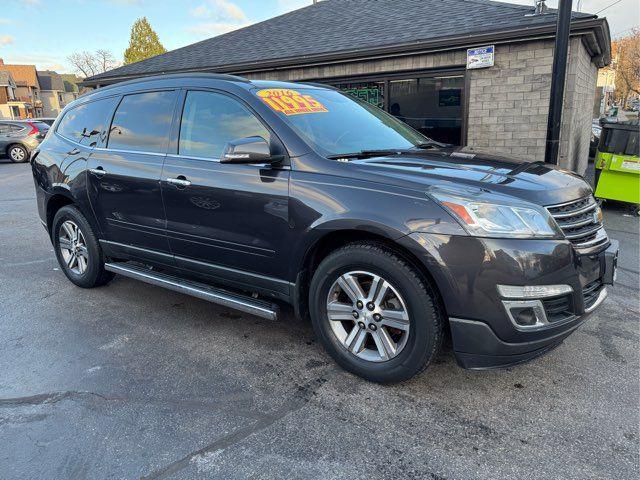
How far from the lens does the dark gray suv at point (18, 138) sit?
18.5m

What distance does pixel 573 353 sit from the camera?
325 cm

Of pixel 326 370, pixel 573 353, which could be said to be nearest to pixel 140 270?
pixel 326 370

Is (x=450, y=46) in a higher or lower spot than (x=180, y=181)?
higher

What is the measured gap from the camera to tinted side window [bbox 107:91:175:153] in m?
3.73

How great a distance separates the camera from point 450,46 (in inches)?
320

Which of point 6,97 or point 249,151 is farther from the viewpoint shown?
point 6,97

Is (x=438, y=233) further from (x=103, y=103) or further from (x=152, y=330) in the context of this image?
(x=103, y=103)

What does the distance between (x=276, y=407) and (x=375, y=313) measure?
0.79 metres

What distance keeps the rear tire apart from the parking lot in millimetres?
620

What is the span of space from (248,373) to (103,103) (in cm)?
291

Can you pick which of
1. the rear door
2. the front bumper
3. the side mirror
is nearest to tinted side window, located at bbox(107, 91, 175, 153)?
the rear door

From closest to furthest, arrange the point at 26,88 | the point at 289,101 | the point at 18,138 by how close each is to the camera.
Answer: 1. the point at 289,101
2. the point at 18,138
3. the point at 26,88

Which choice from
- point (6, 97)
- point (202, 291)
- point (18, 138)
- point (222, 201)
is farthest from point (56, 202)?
point (6, 97)

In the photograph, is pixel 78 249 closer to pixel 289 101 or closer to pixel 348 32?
pixel 289 101
